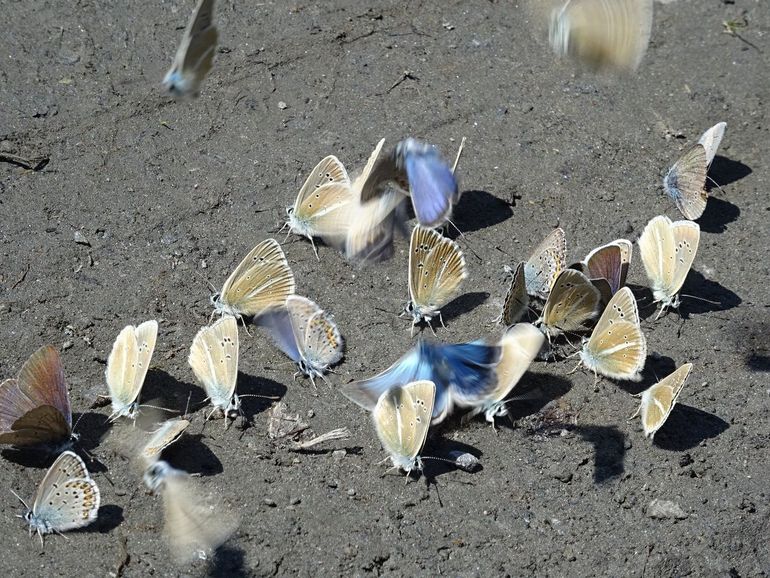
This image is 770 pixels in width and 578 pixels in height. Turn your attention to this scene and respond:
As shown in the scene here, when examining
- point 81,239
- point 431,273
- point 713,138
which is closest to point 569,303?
point 431,273

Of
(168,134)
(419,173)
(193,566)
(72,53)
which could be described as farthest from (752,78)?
(193,566)

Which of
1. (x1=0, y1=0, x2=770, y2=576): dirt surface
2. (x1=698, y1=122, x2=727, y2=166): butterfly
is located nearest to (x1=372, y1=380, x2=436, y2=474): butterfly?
(x1=0, y1=0, x2=770, y2=576): dirt surface

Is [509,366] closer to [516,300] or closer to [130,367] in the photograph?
[516,300]

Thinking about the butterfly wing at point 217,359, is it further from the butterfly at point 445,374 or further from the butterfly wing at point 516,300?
the butterfly wing at point 516,300

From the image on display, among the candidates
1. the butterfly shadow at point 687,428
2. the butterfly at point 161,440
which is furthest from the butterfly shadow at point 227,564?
the butterfly shadow at point 687,428

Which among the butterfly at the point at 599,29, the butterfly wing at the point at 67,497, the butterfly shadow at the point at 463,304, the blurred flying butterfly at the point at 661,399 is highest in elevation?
the butterfly at the point at 599,29

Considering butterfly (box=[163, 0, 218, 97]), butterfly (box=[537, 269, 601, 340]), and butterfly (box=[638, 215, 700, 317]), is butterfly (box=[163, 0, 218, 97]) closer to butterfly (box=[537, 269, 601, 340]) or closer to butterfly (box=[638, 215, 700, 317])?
butterfly (box=[537, 269, 601, 340])
